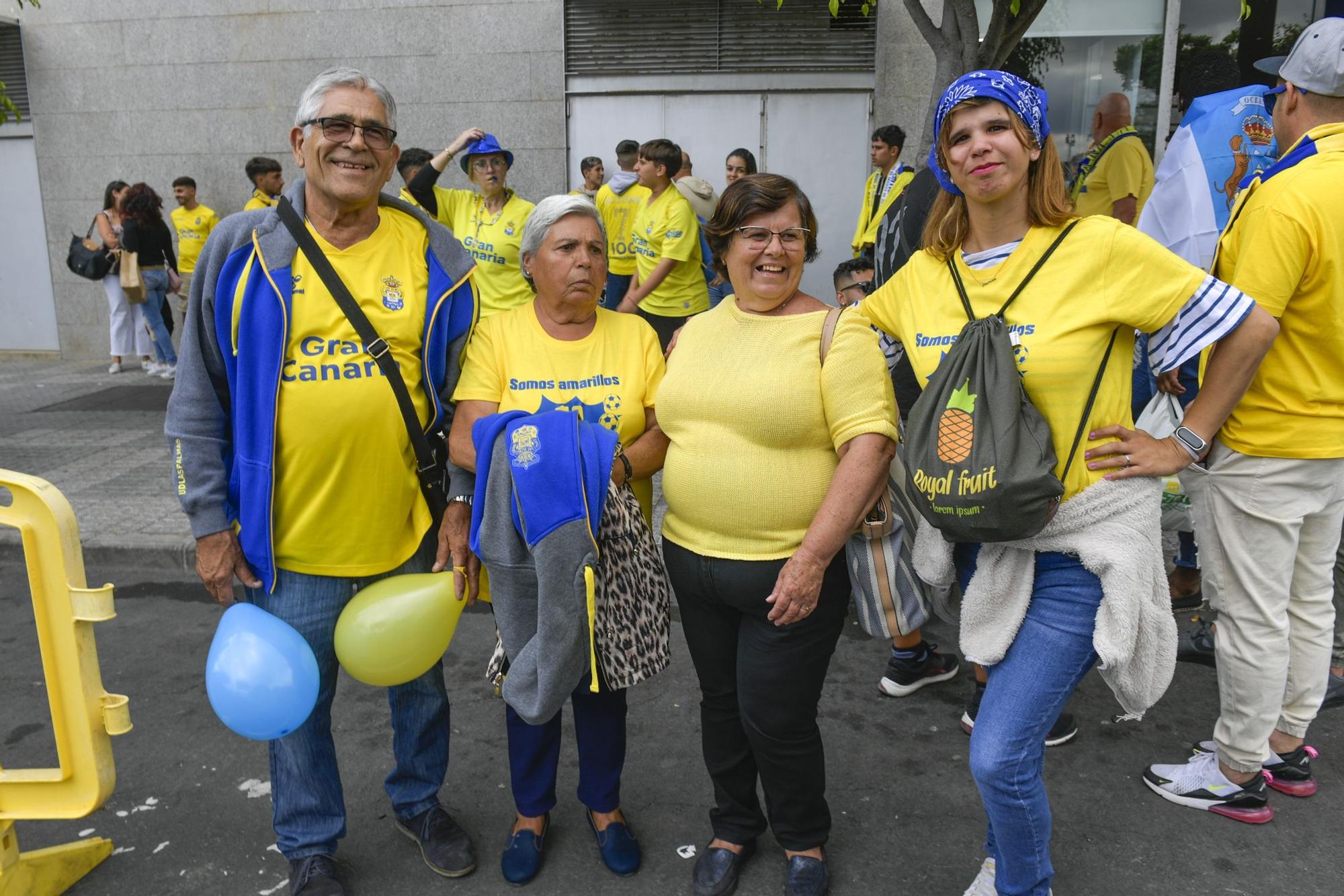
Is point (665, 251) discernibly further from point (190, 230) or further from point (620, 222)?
point (190, 230)

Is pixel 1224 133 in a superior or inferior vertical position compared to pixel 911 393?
superior

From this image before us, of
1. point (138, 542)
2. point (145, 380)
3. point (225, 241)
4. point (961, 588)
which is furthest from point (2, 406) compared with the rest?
point (961, 588)

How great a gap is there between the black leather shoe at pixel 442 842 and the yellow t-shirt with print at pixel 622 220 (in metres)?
5.92

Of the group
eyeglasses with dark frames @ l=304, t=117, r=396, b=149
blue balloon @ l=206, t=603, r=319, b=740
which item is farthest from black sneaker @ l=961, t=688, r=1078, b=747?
eyeglasses with dark frames @ l=304, t=117, r=396, b=149

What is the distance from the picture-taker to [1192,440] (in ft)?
7.97

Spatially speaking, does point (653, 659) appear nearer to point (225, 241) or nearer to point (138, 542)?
point (225, 241)

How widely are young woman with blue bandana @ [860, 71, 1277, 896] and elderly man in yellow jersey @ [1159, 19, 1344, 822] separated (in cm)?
73

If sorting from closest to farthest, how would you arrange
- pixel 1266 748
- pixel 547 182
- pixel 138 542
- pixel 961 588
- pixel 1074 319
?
pixel 1074 319 → pixel 961 588 → pixel 1266 748 → pixel 138 542 → pixel 547 182

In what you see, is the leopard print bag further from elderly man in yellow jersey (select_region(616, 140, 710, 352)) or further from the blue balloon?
elderly man in yellow jersey (select_region(616, 140, 710, 352))

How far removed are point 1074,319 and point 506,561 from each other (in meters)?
1.52

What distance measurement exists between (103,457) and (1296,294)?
781 cm

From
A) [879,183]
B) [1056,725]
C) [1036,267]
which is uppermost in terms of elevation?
[879,183]

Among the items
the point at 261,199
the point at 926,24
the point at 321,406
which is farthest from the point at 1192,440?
the point at 261,199

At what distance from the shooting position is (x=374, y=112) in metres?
2.63
